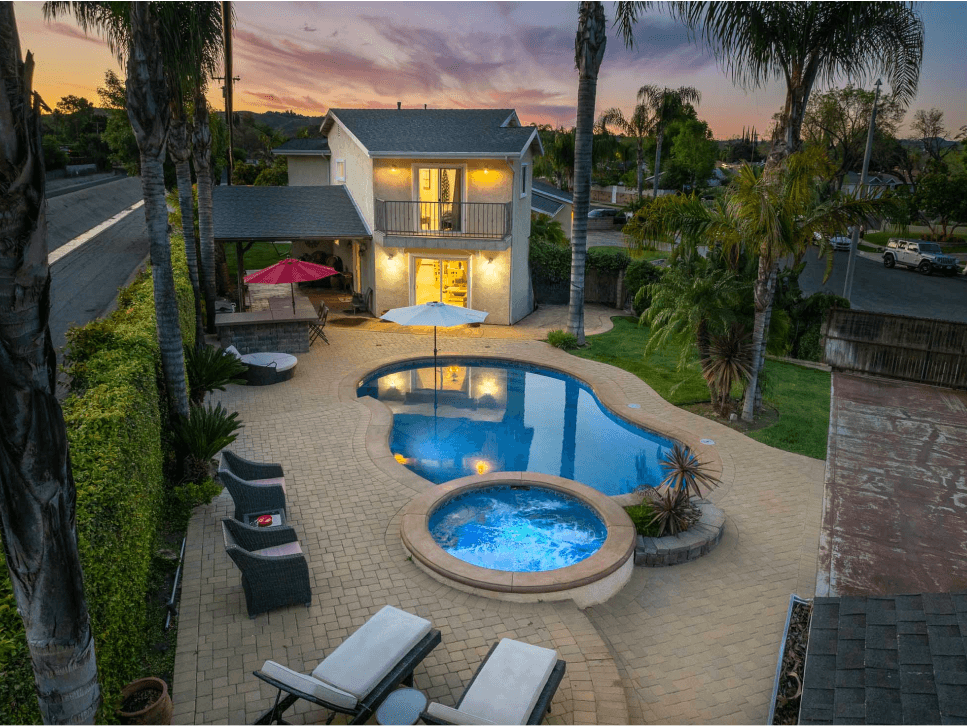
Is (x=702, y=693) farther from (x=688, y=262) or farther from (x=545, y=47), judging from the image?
(x=545, y=47)

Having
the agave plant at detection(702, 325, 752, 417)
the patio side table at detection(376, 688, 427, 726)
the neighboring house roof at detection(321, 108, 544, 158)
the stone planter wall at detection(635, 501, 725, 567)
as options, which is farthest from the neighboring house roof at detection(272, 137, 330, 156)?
the patio side table at detection(376, 688, 427, 726)

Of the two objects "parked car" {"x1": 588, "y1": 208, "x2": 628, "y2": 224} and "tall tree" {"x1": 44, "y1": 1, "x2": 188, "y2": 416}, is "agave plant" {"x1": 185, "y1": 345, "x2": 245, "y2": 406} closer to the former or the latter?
"tall tree" {"x1": 44, "y1": 1, "x2": 188, "y2": 416}

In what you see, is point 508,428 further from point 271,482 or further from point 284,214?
point 284,214

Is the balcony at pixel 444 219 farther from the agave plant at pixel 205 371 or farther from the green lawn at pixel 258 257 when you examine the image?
the green lawn at pixel 258 257

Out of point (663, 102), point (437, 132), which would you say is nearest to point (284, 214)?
point (437, 132)

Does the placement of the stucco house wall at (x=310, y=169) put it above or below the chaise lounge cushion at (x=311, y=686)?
above

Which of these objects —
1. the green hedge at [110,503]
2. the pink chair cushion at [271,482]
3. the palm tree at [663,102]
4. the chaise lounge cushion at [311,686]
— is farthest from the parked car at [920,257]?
the chaise lounge cushion at [311,686]

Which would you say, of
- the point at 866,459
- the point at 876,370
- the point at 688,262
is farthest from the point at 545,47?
the point at 866,459
